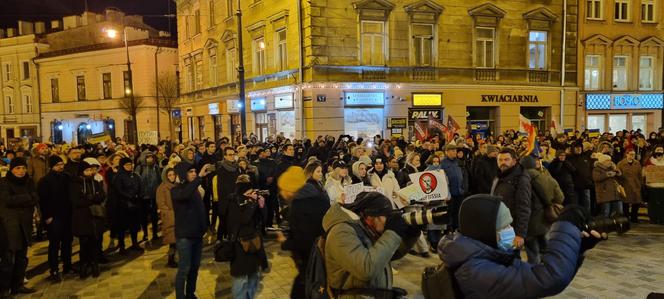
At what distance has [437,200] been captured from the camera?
819 cm

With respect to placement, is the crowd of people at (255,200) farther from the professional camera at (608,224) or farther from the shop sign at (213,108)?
the shop sign at (213,108)

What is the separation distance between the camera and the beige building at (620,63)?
26234 millimetres

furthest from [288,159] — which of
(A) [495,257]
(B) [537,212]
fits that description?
(A) [495,257]

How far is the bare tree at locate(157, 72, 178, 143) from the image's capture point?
40562 millimetres

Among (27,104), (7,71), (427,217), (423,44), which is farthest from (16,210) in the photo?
(7,71)

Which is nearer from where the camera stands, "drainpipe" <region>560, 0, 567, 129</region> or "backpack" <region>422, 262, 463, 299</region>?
"backpack" <region>422, 262, 463, 299</region>

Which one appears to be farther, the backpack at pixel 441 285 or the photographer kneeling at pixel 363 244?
the photographer kneeling at pixel 363 244

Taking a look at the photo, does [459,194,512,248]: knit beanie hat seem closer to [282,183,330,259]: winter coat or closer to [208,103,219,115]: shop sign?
[282,183,330,259]: winter coat

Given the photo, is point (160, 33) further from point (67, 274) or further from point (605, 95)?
point (67, 274)

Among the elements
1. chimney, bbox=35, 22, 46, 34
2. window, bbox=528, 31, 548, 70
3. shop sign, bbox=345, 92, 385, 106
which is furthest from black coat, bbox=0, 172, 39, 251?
chimney, bbox=35, 22, 46, 34

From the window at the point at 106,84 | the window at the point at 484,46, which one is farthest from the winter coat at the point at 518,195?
the window at the point at 106,84

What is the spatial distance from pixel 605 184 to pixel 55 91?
1900 inches

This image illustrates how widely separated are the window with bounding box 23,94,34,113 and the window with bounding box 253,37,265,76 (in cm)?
3292

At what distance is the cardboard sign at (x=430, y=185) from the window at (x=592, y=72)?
22.4m
